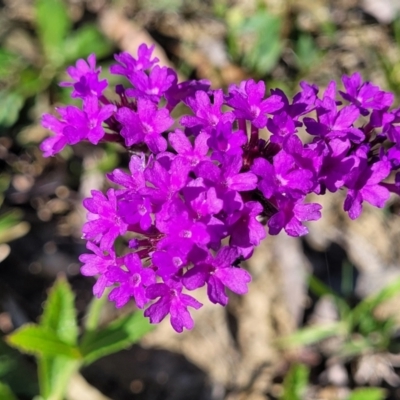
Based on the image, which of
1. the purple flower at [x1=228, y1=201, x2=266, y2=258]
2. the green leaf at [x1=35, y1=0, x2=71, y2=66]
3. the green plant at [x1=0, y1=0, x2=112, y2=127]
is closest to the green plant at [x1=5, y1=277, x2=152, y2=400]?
the purple flower at [x1=228, y1=201, x2=266, y2=258]

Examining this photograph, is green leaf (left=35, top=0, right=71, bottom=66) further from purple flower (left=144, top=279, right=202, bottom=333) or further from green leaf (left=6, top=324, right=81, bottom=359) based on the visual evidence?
purple flower (left=144, top=279, right=202, bottom=333)

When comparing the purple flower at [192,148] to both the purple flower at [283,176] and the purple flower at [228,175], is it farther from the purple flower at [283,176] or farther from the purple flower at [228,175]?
the purple flower at [283,176]

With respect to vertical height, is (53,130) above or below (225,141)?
below

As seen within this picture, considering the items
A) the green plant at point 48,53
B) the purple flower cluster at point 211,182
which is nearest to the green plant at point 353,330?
the purple flower cluster at point 211,182

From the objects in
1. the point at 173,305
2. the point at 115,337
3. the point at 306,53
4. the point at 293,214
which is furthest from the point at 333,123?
the point at 306,53

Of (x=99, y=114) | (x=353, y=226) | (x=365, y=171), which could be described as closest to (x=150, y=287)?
(x=99, y=114)

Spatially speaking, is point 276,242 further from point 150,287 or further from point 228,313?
point 150,287

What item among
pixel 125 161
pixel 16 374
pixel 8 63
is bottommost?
pixel 16 374

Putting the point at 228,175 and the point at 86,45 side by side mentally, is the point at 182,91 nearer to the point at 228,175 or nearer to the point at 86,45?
the point at 228,175
